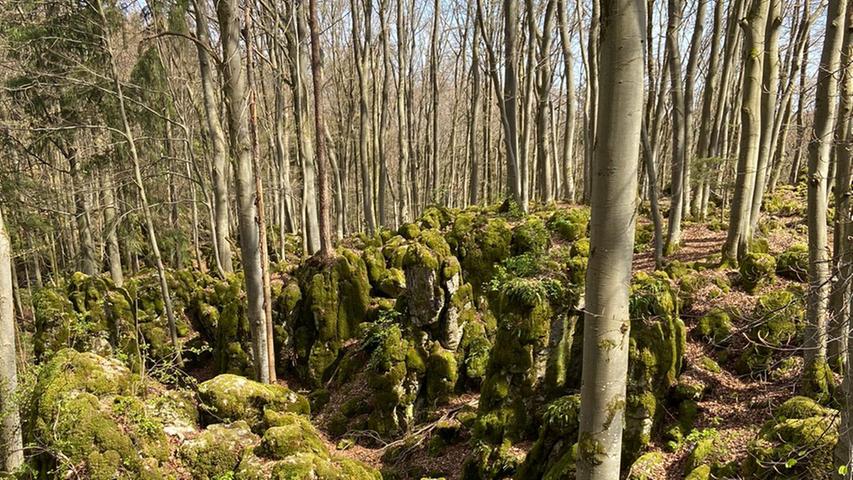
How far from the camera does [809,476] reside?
12.5 ft

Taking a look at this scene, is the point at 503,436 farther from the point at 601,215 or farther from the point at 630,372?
the point at 601,215

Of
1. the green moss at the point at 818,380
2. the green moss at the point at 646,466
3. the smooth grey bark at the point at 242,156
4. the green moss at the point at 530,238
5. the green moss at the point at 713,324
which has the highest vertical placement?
the smooth grey bark at the point at 242,156

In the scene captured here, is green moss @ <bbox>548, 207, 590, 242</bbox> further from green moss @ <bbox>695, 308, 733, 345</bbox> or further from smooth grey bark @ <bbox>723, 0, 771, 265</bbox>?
green moss @ <bbox>695, 308, 733, 345</bbox>

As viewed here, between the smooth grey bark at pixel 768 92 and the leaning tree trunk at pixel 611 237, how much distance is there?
7235mm

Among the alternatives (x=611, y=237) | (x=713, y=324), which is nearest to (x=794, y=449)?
(x=611, y=237)

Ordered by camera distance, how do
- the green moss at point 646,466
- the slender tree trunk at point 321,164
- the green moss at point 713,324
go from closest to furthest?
1. the green moss at point 646,466
2. the green moss at point 713,324
3. the slender tree trunk at point 321,164

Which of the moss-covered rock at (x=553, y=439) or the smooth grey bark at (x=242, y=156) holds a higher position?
the smooth grey bark at (x=242, y=156)

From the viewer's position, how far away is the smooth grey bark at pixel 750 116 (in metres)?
7.92

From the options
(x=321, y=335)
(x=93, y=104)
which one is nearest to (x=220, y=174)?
(x=93, y=104)

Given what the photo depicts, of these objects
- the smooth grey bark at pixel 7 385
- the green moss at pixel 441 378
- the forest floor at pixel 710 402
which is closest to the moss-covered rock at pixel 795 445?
the forest floor at pixel 710 402

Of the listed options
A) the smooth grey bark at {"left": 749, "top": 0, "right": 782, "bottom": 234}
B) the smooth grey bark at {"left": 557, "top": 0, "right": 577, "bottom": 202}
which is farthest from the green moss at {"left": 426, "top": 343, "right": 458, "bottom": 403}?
the smooth grey bark at {"left": 557, "top": 0, "right": 577, "bottom": 202}

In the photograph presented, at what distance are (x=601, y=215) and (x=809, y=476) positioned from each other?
3332 mm

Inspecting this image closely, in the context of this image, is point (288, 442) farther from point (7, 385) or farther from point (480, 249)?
point (480, 249)

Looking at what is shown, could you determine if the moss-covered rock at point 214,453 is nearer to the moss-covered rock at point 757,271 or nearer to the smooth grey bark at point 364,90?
the moss-covered rock at point 757,271
